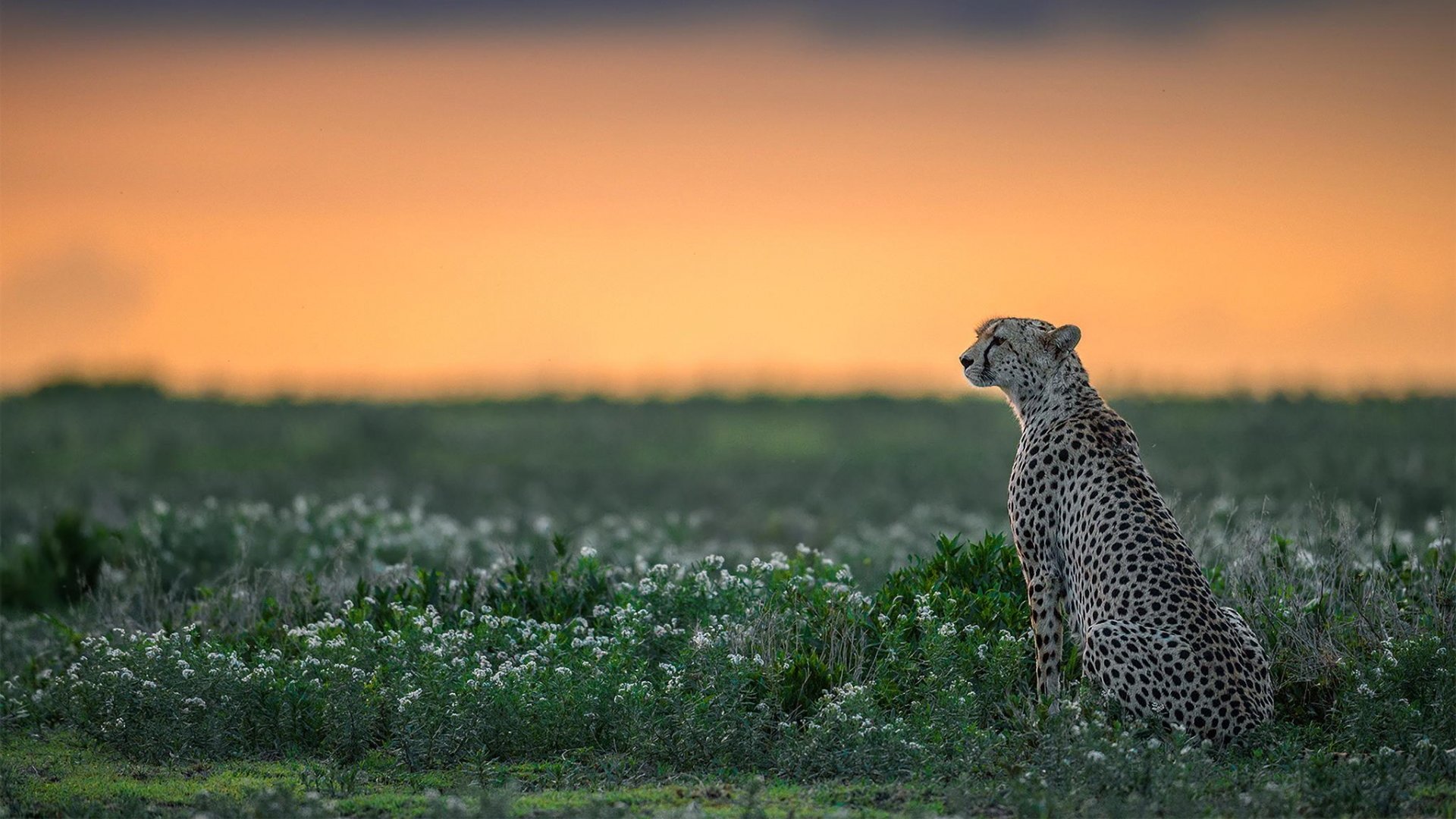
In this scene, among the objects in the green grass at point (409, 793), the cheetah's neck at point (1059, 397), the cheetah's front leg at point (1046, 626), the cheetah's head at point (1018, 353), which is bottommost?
the green grass at point (409, 793)

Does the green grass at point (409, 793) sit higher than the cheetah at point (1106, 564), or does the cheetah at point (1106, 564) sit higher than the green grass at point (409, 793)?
the cheetah at point (1106, 564)

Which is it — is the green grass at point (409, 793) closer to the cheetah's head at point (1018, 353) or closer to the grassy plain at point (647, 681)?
the grassy plain at point (647, 681)

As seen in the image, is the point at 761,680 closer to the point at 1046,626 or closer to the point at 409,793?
the point at 1046,626

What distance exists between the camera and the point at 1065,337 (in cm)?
873

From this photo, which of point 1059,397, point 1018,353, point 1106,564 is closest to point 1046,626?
point 1106,564

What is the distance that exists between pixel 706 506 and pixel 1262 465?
8.66 meters

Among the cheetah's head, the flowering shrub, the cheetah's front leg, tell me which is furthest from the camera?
the cheetah's head

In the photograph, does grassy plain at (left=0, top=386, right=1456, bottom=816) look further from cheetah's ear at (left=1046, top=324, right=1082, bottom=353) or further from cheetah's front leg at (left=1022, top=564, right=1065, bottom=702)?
cheetah's ear at (left=1046, top=324, right=1082, bottom=353)

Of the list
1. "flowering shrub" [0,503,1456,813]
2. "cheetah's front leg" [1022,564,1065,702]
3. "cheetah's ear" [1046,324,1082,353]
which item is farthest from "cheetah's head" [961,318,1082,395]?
"flowering shrub" [0,503,1456,813]

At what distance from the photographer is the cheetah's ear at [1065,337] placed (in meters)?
8.70

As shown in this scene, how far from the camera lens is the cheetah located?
25.2 ft

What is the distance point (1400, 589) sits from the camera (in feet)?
33.0

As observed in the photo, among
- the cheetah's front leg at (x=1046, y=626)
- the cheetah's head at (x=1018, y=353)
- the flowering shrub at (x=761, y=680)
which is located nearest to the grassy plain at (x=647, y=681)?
the flowering shrub at (x=761, y=680)

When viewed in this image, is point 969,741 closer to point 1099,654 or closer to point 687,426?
point 1099,654
